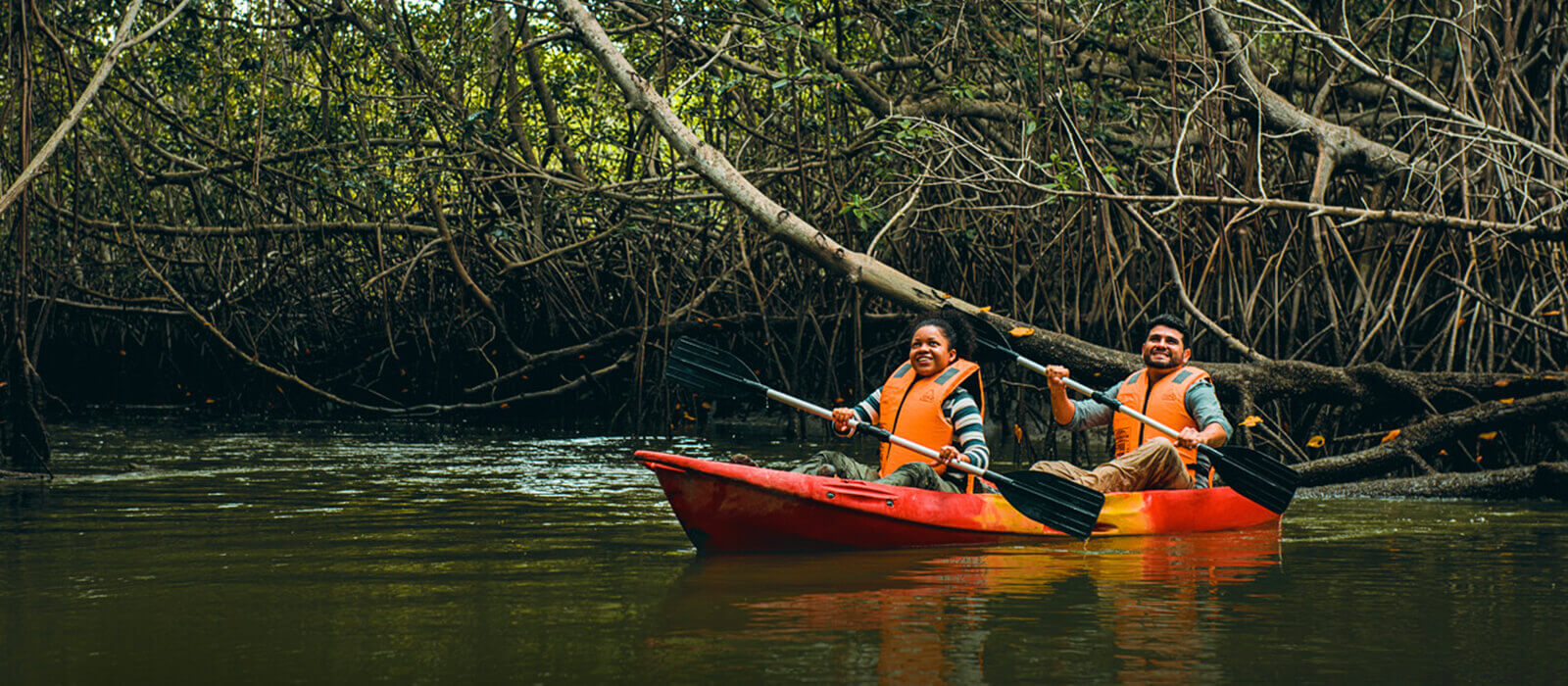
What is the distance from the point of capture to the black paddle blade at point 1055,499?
529 centimetres

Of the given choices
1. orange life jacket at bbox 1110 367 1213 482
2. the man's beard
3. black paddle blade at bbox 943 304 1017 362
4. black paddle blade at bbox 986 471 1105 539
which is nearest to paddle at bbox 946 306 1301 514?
orange life jacket at bbox 1110 367 1213 482

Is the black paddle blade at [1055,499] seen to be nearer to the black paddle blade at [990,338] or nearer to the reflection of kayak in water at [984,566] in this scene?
the reflection of kayak in water at [984,566]

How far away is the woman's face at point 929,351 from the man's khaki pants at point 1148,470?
55cm

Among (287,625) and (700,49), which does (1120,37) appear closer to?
(700,49)

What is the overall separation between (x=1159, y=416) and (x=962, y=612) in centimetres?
247

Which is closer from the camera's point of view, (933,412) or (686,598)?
(686,598)

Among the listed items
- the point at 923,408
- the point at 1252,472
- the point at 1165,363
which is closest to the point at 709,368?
the point at 923,408

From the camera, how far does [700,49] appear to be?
9.12m

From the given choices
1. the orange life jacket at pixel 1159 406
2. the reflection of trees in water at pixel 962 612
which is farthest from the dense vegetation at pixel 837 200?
the reflection of trees in water at pixel 962 612

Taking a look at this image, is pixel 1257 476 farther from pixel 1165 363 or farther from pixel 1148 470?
pixel 1165 363

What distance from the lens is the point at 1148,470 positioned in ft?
19.3

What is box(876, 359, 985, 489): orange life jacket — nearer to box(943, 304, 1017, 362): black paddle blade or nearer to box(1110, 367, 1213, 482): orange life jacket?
box(1110, 367, 1213, 482): orange life jacket

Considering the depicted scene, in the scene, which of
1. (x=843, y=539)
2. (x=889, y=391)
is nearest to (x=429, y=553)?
(x=843, y=539)

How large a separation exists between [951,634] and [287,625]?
58.9 inches
